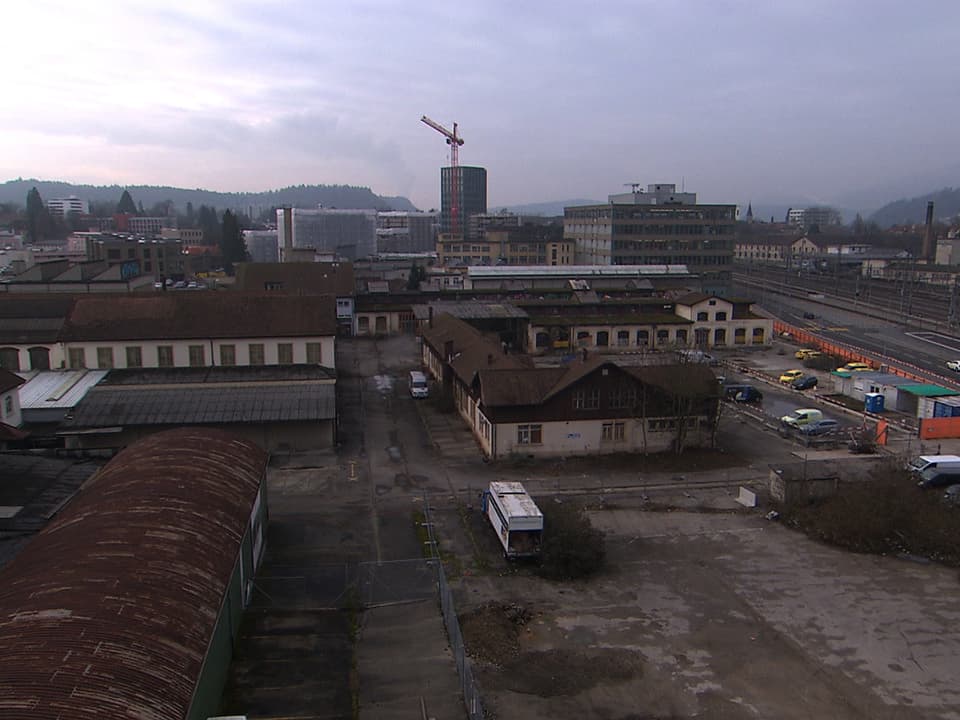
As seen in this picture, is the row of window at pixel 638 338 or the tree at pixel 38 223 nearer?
the row of window at pixel 638 338

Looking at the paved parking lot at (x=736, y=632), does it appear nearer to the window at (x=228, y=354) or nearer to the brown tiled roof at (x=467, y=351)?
the brown tiled roof at (x=467, y=351)

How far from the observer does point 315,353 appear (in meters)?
33.4

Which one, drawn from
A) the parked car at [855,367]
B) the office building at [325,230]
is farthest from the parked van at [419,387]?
the office building at [325,230]

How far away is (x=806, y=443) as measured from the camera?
1173 inches

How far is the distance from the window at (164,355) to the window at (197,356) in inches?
33.6

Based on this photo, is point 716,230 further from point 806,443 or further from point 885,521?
point 885,521

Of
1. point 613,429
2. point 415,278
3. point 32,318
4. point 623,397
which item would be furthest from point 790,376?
point 415,278

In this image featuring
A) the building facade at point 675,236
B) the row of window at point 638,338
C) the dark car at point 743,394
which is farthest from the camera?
the building facade at point 675,236

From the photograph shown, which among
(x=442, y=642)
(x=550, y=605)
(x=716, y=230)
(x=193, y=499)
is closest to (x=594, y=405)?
(x=550, y=605)

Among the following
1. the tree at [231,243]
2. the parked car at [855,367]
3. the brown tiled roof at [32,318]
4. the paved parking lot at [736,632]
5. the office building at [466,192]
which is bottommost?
the paved parking lot at [736,632]

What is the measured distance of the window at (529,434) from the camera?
2798 centimetres

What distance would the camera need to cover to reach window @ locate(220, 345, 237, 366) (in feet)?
108

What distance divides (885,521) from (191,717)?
18.0 m

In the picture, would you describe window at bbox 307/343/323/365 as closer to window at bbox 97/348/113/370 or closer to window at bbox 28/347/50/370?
window at bbox 97/348/113/370
